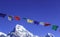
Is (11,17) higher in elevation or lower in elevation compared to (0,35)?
lower

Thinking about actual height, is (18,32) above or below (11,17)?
above

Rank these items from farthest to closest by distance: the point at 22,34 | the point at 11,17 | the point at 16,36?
the point at 22,34
the point at 16,36
the point at 11,17

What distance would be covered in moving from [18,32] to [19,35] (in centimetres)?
529

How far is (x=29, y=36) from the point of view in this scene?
15675 centimetres

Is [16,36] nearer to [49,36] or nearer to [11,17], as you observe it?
[49,36]

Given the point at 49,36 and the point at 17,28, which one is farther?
the point at 17,28

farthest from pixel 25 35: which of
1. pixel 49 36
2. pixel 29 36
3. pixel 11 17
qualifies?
pixel 11 17

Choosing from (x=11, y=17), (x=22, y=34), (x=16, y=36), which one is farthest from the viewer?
(x=22, y=34)

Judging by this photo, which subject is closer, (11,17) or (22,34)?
(11,17)

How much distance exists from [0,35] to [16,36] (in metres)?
13.3

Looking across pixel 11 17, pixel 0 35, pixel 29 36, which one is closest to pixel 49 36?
pixel 29 36

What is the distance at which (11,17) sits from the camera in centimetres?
1253

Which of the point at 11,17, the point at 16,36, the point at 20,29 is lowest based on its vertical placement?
the point at 11,17

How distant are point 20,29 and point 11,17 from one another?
496 ft
